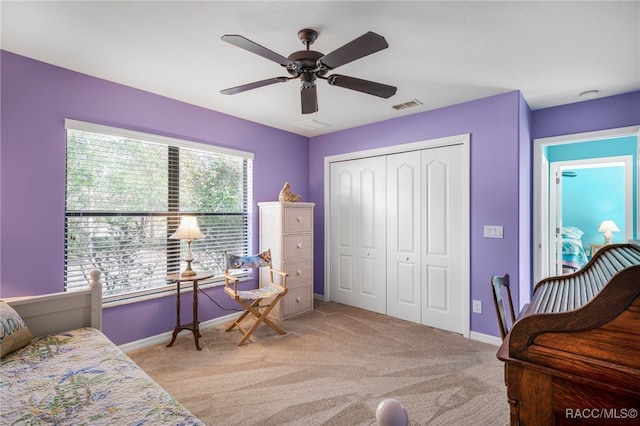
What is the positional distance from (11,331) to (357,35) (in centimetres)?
268

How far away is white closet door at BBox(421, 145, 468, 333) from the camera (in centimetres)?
337

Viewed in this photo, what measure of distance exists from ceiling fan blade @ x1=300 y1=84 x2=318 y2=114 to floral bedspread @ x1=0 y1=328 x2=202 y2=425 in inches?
72.1

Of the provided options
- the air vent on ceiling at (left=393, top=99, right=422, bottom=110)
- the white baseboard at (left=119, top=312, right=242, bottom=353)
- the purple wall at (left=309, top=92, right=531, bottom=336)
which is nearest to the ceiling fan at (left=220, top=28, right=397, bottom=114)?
the air vent on ceiling at (left=393, top=99, right=422, bottom=110)

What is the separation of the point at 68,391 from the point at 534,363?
176 centimetres

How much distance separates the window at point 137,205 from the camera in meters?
2.68

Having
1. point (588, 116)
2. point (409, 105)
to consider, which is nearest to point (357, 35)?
point (409, 105)

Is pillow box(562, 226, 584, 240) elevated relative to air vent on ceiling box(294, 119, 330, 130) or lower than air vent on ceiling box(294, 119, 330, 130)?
lower

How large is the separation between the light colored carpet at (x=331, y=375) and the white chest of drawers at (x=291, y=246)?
500 mm

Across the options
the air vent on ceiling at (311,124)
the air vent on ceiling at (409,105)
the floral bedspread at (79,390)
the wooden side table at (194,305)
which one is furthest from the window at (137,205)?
the air vent on ceiling at (409,105)

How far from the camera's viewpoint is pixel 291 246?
153 inches

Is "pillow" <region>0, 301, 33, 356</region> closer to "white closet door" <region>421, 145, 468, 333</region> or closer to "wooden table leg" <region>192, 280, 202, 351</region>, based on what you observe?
"wooden table leg" <region>192, 280, 202, 351</region>

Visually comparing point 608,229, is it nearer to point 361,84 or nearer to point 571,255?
point 571,255

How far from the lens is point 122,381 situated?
139 centimetres

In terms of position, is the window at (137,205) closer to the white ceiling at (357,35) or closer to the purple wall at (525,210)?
the white ceiling at (357,35)
